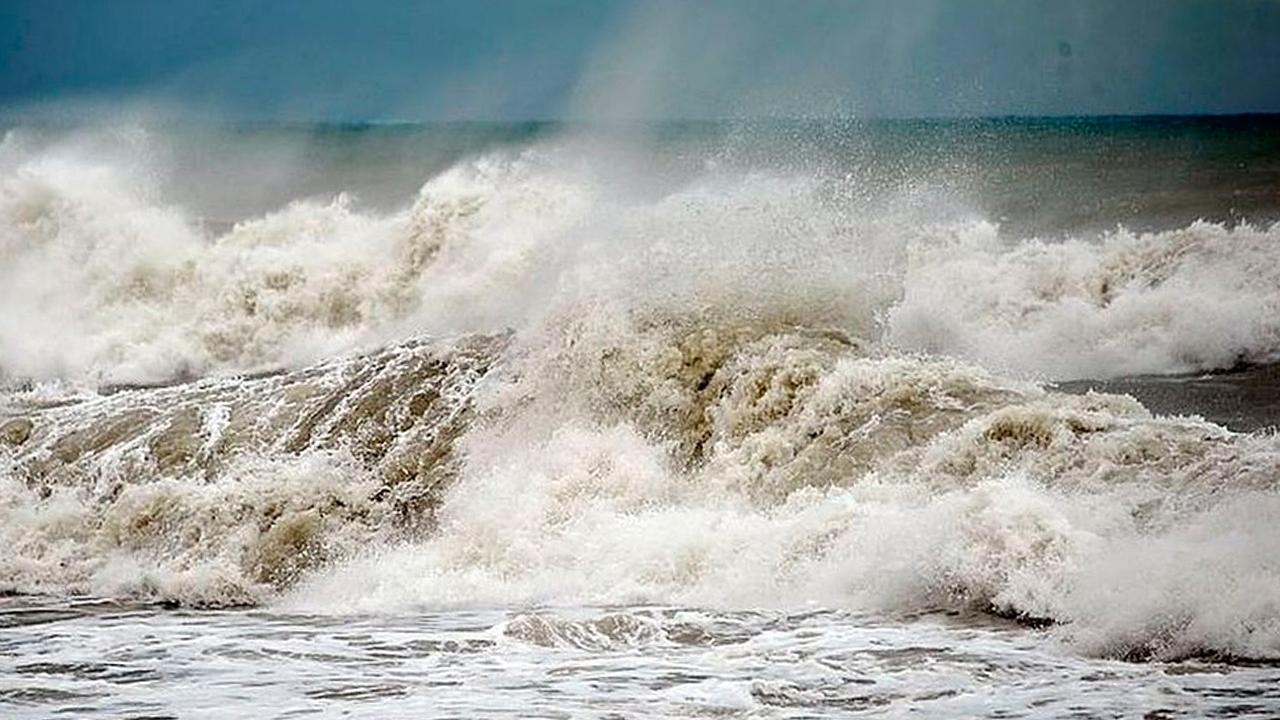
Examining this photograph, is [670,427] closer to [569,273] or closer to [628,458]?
[628,458]

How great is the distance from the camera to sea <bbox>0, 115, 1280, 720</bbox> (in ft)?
27.2

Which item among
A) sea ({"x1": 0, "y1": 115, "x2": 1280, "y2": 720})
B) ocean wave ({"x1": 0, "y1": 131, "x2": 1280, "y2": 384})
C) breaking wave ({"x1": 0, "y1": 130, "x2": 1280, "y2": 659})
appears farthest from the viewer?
ocean wave ({"x1": 0, "y1": 131, "x2": 1280, "y2": 384})

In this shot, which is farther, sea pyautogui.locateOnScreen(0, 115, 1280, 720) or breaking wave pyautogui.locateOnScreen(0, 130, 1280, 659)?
breaking wave pyautogui.locateOnScreen(0, 130, 1280, 659)

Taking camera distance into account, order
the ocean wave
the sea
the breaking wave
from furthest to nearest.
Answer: the ocean wave < the breaking wave < the sea

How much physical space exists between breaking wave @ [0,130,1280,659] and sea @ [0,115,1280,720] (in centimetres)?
4

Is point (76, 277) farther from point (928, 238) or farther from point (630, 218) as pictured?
point (928, 238)

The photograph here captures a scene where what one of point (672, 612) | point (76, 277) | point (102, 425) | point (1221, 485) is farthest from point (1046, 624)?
point (76, 277)

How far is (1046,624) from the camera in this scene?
874cm

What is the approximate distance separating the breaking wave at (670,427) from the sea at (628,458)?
0.04 m

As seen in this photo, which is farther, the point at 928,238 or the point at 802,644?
the point at 928,238

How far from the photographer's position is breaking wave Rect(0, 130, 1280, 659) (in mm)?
9477

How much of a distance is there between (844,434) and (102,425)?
286 inches

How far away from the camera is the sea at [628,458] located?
8.30m

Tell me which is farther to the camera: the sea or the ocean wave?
the ocean wave
